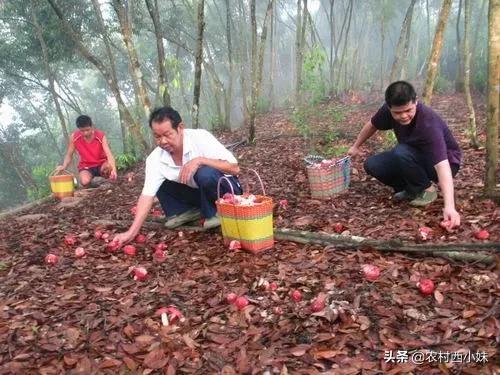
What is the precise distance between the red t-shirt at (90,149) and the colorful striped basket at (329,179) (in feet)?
12.1

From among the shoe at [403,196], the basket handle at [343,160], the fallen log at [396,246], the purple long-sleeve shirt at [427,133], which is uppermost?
the purple long-sleeve shirt at [427,133]

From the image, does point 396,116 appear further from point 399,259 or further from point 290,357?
point 290,357

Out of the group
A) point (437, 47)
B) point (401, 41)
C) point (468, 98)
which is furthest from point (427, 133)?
point (401, 41)

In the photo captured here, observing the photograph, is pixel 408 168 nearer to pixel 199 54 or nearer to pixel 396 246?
pixel 396 246

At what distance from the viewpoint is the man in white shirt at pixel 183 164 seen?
345 centimetres

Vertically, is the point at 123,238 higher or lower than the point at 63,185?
lower

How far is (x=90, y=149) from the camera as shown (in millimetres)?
6746

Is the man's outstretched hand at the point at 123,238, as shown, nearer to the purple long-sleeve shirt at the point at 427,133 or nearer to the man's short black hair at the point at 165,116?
the man's short black hair at the point at 165,116

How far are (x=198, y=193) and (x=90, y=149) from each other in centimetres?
345

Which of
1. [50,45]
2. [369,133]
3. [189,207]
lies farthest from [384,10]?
[189,207]

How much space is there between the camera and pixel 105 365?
2.21 meters

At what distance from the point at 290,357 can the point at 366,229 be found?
5.61ft

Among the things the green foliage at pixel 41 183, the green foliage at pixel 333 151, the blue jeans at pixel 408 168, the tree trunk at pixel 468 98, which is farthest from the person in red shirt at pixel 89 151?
the green foliage at pixel 41 183

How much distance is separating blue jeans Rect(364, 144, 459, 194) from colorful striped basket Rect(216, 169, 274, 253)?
4.74 ft
